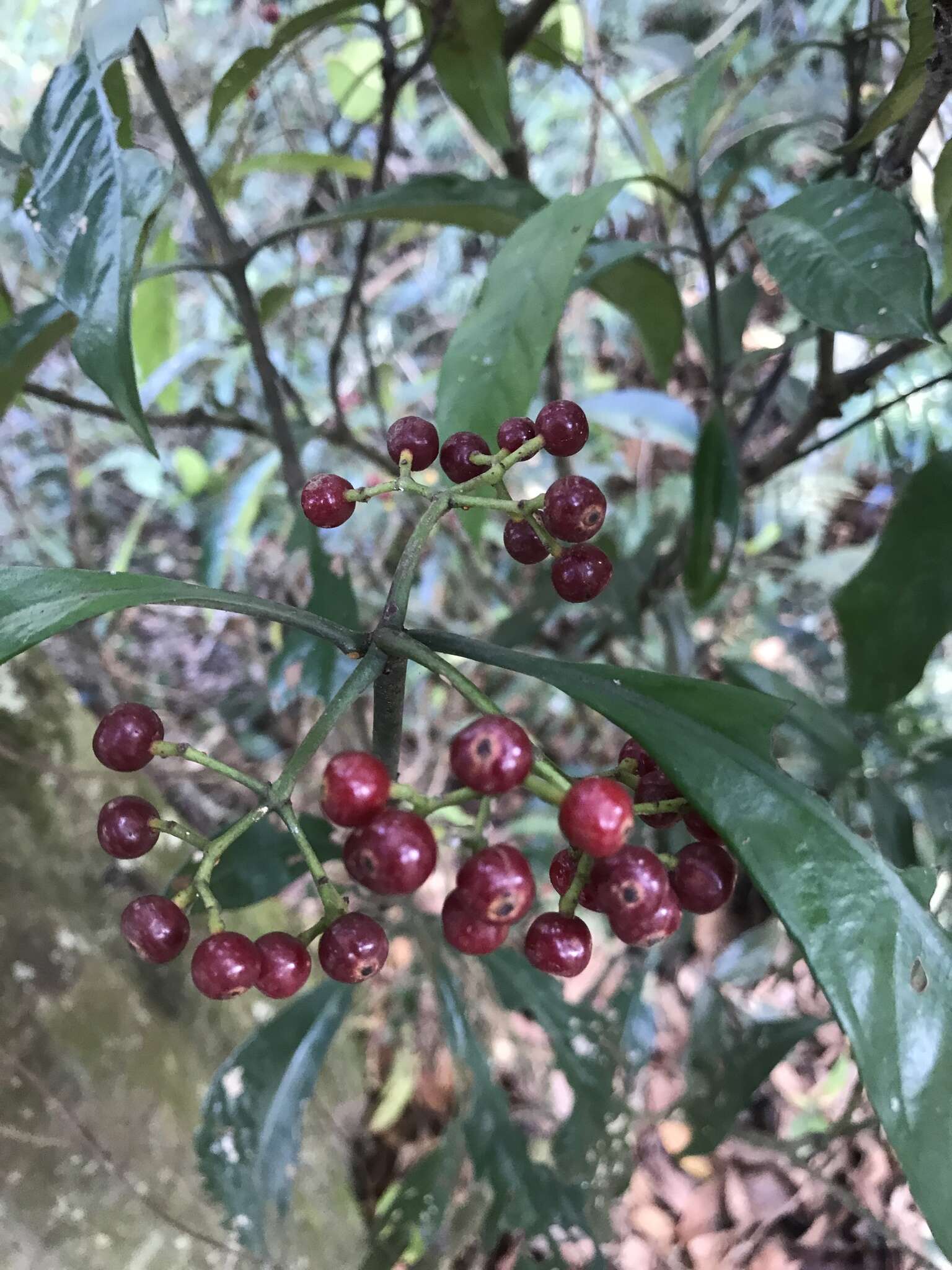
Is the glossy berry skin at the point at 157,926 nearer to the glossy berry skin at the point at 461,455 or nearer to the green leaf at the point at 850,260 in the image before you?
Answer: the glossy berry skin at the point at 461,455

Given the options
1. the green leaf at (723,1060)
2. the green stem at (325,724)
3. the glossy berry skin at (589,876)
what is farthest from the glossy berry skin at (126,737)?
the green leaf at (723,1060)

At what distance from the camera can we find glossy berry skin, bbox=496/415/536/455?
1.56ft

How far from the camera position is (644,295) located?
0.85 metres

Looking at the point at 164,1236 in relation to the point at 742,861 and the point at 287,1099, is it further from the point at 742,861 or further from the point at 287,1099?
the point at 742,861

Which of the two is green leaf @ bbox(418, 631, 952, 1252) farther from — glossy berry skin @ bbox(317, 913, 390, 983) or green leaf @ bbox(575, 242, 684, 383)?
green leaf @ bbox(575, 242, 684, 383)

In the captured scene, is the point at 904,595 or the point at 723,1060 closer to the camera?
the point at 904,595

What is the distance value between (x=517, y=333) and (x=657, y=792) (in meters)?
0.35

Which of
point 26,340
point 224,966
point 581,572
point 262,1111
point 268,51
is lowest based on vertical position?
point 262,1111

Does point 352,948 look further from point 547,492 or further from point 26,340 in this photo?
point 26,340

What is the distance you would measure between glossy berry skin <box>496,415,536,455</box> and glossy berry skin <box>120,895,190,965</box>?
12.0 inches

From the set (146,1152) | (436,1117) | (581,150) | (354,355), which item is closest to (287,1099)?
(146,1152)

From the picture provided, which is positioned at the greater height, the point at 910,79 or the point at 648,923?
the point at 910,79

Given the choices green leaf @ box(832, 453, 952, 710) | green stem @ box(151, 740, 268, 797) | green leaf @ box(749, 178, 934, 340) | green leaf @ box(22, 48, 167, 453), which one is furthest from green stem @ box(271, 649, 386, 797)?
green leaf @ box(832, 453, 952, 710)

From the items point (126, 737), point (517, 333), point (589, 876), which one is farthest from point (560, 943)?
point (517, 333)
